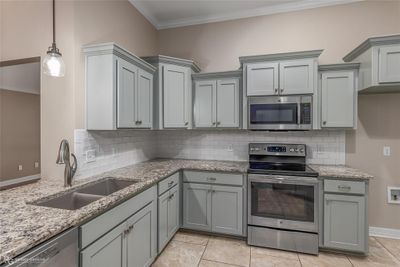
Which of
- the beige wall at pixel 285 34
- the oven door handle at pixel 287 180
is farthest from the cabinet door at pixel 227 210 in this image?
the beige wall at pixel 285 34

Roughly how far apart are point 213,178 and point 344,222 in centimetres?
152

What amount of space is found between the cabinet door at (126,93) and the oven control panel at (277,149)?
172 centimetres

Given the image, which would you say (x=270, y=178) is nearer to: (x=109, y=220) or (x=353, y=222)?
(x=353, y=222)

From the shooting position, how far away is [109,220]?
1483 mm

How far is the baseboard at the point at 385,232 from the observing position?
2697 mm

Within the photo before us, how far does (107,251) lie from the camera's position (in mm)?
1455

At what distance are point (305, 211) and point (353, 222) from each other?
0.48m

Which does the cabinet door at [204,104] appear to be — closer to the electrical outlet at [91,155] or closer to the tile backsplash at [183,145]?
the tile backsplash at [183,145]

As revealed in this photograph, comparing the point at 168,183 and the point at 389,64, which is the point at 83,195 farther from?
the point at 389,64

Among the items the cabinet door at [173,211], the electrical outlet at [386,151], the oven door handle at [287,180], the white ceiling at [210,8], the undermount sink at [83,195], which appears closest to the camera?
the undermount sink at [83,195]

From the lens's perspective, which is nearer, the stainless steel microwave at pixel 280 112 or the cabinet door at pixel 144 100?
the cabinet door at pixel 144 100

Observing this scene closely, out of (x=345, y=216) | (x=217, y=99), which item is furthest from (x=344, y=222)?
(x=217, y=99)

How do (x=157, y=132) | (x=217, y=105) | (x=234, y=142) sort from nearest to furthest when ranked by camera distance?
1. (x=217, y=105)
2. (x=234, y=142)
3. (x=157, y=132)

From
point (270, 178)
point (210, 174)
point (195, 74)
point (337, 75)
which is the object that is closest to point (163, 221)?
point (210, 174)
